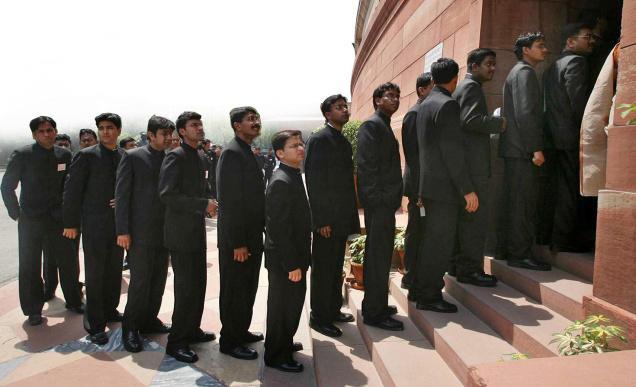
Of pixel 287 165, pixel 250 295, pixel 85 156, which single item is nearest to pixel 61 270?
pixel 85 156

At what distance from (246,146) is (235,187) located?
0.39 metres

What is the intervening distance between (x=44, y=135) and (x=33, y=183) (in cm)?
54

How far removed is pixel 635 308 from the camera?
2.41 metres

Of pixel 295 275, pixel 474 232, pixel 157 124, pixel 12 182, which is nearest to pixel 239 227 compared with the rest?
pixel 295 275

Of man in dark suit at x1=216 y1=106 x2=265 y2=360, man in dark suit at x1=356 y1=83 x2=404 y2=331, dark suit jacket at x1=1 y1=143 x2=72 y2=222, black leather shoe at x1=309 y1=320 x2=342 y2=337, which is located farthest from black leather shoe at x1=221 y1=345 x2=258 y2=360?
dark suit jacket at x1=1 y1=143 x2=72 y2=222

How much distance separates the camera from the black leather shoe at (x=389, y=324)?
142 inches

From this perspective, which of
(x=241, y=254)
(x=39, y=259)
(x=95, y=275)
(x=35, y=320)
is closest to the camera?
(x=241, y=254)

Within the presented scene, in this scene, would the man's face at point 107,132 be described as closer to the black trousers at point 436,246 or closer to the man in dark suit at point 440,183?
the man in dark suit at point 440,183

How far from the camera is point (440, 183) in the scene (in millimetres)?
3537

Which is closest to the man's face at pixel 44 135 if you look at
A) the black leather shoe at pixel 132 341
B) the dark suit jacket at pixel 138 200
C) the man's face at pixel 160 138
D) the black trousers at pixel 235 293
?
the dark suit jacket at pixel 138 200

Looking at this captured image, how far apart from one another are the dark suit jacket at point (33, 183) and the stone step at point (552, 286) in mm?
4785

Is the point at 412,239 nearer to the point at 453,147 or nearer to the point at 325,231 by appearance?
the point at 325,231

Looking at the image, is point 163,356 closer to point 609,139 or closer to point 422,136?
point 422,136

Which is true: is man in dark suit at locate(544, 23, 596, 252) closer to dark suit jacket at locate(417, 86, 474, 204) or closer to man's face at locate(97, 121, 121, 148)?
dark suit jacket at locate(417, 86, 474, 204)
